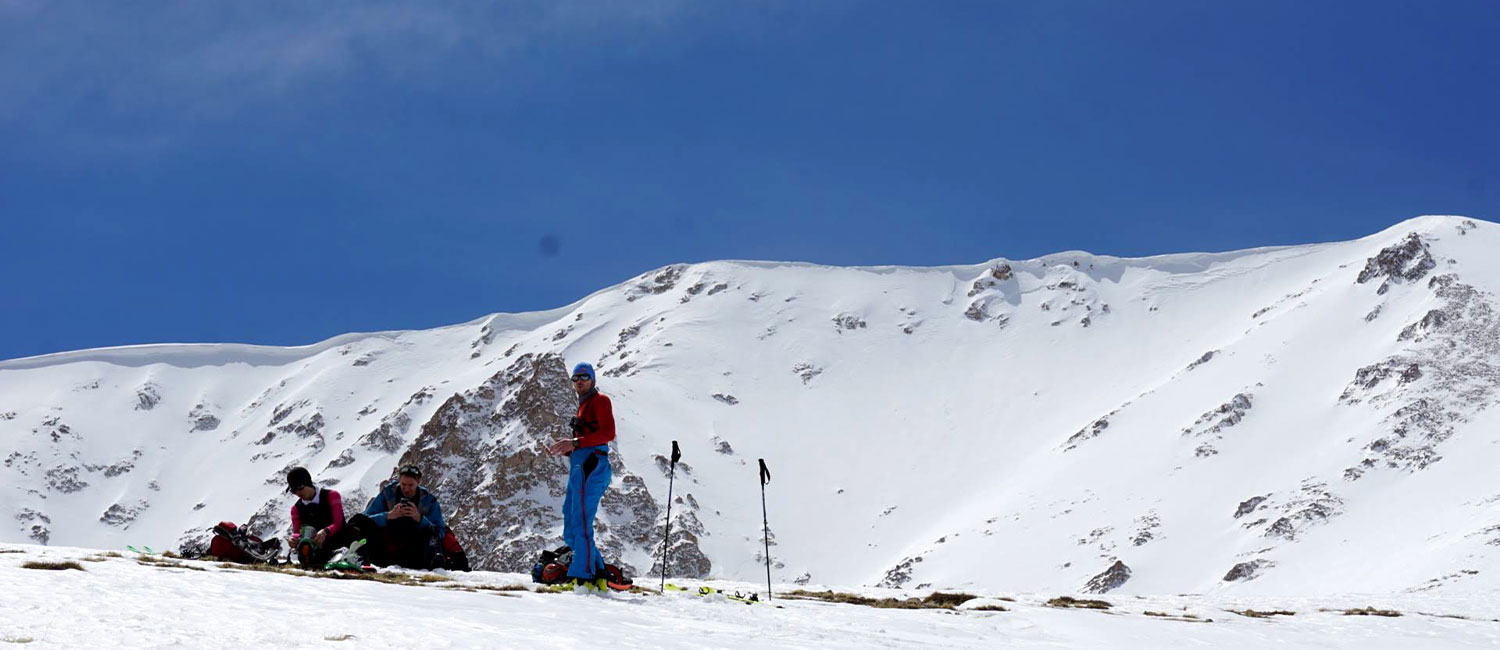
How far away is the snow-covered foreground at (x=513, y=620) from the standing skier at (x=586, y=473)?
72 cm

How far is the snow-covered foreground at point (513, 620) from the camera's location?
7980mm

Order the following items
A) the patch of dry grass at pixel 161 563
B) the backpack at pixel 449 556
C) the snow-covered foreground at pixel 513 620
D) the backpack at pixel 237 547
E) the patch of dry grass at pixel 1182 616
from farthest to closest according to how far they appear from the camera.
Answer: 1. the backpack at pixel 449 556
2. the patch of dry grass at pixel 1182 616
3. the backpack at pixel 237 547
4. the patch of dry grass at pixel 161 563
5. the snow-covered foreground at pixel 513 620

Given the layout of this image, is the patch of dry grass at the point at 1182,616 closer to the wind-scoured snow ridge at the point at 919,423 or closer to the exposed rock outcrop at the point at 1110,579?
the wind-scoured snow ridge at the point at 919,423

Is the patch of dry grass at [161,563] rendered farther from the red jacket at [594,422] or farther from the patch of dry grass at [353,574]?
the red jacket at [594,422]

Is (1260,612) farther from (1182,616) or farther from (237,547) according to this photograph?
(237,547)

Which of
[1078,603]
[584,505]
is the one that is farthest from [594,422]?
[1078,603]

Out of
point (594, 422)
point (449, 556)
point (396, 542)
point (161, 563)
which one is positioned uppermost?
point (594, 422)

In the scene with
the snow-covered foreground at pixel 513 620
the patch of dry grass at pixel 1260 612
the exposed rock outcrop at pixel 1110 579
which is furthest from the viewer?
the exposed rock outcrop at pixel 1110 579

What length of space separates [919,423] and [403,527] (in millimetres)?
120066

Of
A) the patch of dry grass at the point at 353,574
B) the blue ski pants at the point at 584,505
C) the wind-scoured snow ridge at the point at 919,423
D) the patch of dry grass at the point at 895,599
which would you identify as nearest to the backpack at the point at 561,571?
the blue ski pants at the point at 584,505

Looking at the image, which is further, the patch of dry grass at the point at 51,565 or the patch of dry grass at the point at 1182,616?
the patch of dry grass at the point at 1182,616

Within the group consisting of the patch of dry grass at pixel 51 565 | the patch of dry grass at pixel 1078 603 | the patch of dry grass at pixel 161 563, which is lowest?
the patch of dry grass at pixel 1078 603

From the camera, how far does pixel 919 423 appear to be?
133250mm

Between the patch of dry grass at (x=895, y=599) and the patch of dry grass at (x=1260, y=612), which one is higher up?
the patch of dry grass at (x=895, y=599)
